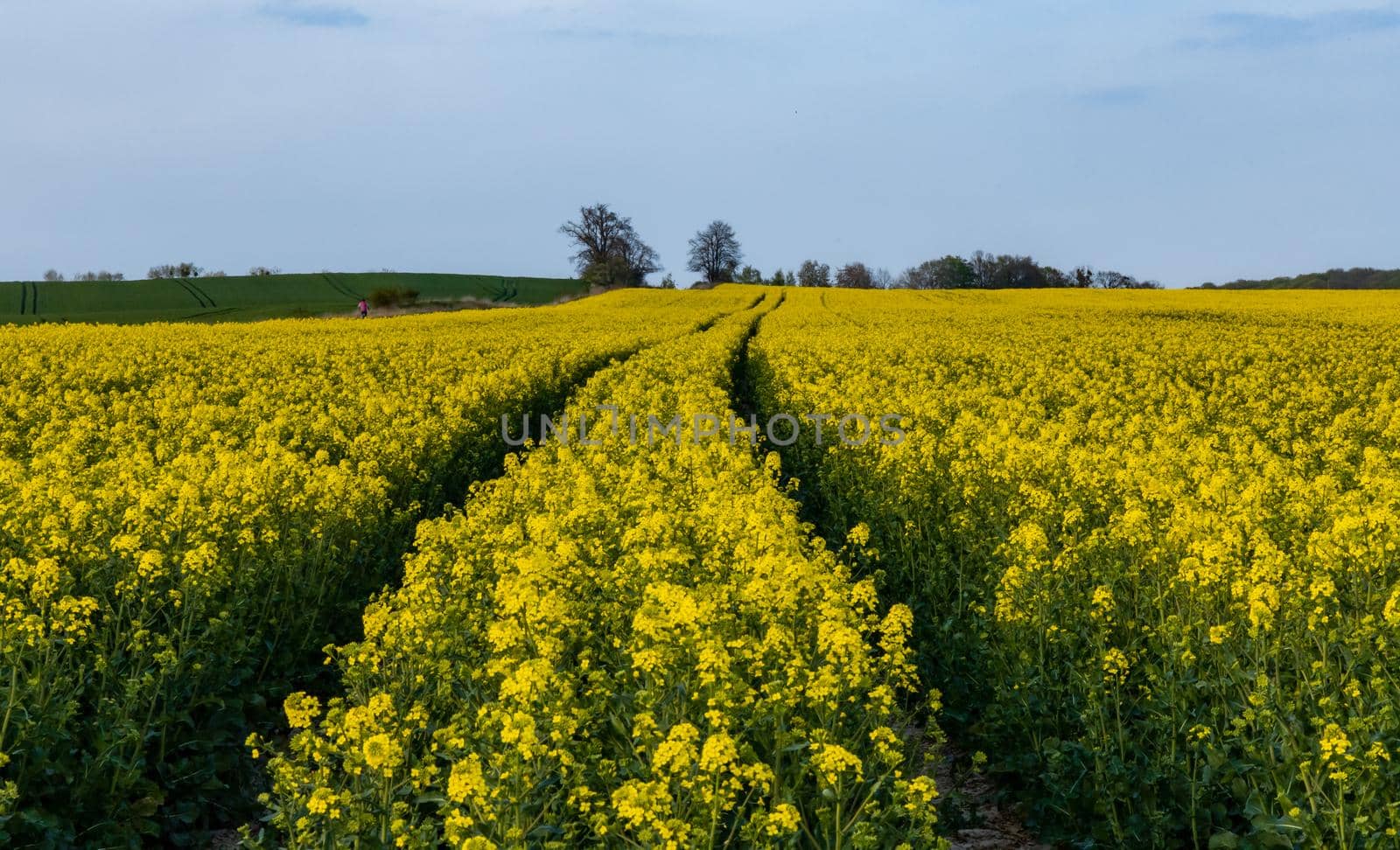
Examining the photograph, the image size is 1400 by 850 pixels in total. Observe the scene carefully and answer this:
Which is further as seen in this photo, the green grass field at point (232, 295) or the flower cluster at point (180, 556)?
the green grass field at point (232, 295)

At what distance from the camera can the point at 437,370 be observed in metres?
22.7

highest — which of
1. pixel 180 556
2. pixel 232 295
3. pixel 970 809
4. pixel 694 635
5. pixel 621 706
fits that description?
pixel 232 295

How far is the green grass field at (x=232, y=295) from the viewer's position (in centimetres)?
7788

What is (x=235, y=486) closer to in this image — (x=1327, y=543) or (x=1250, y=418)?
(x=1327, y=543)

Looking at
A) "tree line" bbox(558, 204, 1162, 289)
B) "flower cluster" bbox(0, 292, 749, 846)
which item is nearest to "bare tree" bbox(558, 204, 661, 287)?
"tree line" bbox(558, 204, 1162, 289)

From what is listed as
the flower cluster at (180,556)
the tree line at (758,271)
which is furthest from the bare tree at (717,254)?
the flower cluster at (180,556)

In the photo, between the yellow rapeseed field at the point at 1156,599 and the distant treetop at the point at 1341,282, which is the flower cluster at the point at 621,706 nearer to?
the yellow rapeseed field at the point at 1156,599

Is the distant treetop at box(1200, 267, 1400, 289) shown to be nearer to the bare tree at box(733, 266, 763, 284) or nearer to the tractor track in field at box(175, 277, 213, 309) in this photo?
the bare tree at box(733, 266, 763, 284)

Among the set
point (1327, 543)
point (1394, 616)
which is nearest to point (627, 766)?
point (1394, 616)

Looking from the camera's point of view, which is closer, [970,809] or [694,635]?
[694,635]

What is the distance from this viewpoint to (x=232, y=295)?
9281 centimetres

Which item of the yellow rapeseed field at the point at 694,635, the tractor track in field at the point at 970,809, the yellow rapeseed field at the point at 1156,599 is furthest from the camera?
the tractor track in field at the point at 970,809

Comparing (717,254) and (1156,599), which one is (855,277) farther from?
(1156,599)

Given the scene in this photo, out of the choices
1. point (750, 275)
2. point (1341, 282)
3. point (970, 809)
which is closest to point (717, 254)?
point (750, 275)
